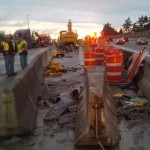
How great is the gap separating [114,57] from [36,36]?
59.9 metres

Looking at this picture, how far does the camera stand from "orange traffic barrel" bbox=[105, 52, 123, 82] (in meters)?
14.6

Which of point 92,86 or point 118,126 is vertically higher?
point 92,86

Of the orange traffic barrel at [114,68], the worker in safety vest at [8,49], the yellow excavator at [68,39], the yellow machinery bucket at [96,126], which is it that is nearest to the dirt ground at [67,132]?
the yellow machinery bucket at [96,126]

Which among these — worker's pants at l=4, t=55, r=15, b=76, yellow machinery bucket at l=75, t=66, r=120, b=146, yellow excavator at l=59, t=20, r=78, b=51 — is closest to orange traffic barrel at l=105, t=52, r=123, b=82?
worker's pants at l=4, t=55, r=15, b=76

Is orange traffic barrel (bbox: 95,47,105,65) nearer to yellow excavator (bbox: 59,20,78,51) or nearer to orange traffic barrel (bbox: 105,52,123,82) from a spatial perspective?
orange traffic barrel (bbox: 105,52,123,82)

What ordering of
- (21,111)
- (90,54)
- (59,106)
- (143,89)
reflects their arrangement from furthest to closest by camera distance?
(90,54) → (143,89) → (59,106) → (21,111)

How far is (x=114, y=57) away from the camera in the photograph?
48.5ft

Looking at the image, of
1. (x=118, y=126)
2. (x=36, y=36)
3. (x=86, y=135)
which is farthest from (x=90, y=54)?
(x=36, y=36)

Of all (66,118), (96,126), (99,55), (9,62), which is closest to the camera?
(96,126)

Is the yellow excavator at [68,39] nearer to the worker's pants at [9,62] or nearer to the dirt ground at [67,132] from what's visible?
the worker's pants at [9,62]

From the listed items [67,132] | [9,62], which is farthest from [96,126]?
[9,62]

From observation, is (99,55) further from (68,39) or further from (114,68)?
(68,39)

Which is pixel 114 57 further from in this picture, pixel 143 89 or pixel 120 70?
pixel 143 89

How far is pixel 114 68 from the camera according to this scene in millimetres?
14695
